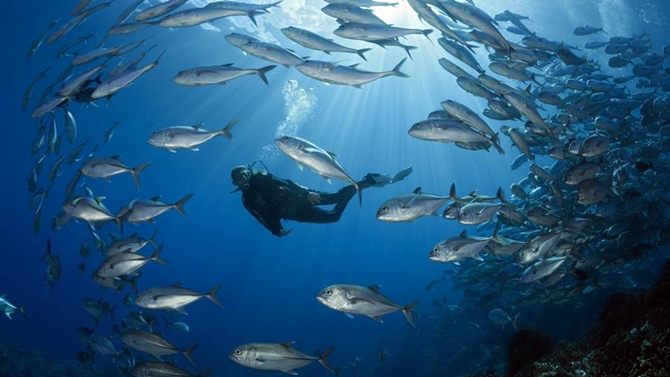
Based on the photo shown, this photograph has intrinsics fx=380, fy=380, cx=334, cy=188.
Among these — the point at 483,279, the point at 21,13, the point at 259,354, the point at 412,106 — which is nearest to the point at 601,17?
the point at 412,106

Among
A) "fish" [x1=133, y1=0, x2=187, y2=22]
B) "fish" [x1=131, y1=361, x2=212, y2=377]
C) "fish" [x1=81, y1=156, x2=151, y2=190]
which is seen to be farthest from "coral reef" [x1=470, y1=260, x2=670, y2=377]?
"fish" [x1=133, y1=0, x2=187, y2=22]

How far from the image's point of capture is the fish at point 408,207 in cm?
448

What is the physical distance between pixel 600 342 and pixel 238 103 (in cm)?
3298

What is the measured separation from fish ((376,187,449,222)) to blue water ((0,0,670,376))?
862cm

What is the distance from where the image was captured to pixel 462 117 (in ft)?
16.5

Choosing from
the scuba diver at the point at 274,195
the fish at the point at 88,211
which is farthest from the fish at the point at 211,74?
the scuba diver at the point at 274,195

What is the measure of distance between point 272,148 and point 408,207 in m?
46.8

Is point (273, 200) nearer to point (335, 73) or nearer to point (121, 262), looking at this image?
point (121, 262)

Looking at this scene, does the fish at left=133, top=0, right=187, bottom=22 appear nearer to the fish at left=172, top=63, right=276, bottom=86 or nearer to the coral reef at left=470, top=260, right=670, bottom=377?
the fish at left=172, top=63, right=276, bottom=86

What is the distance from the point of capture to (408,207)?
4.47 metres

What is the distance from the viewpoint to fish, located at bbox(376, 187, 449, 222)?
4.48 m

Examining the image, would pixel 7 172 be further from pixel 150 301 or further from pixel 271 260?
pixel 271 260

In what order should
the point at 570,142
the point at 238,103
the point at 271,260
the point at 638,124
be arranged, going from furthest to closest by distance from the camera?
1. the point at 271,260
2. the point at 238,103
3. the point at 638,124
4. the point at 570,142

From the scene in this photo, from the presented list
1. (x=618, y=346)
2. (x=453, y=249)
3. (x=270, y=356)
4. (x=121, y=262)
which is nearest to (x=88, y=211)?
(x=121, y=262)
